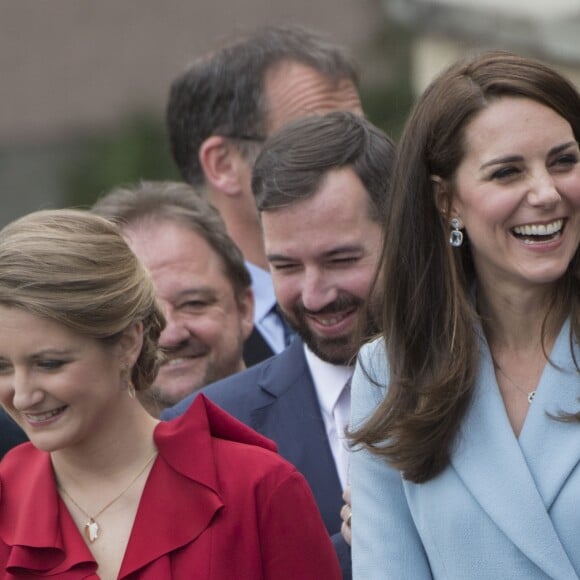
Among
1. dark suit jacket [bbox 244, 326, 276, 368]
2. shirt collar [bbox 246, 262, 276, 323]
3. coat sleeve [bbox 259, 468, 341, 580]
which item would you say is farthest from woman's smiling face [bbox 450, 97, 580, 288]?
shirt collar [bbox 246, 262, 276, 323]

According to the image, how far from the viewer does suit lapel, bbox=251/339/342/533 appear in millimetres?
4316

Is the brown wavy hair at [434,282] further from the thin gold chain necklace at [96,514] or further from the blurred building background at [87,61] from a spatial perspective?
the blurred building background at [87,61]

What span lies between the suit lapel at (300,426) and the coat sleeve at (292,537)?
0.44 m

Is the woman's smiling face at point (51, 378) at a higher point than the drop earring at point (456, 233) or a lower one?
lower

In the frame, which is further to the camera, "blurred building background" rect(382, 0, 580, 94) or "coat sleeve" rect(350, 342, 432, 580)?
A: "blurred building background" rect(382, 0, 580, 94)

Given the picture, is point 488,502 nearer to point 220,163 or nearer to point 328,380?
point 328,380

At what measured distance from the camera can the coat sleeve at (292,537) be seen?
3.79 metres

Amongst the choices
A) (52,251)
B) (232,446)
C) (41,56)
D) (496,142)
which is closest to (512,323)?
(496,142)

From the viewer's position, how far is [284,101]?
6.18 m

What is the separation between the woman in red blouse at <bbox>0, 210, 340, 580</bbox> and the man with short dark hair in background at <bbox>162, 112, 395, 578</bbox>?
449 mm

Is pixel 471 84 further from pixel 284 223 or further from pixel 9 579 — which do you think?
pixel 9 579

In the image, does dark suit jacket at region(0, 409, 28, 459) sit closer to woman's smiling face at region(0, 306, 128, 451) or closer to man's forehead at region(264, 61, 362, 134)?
woman's smiling face at region(0, 306, 128, 451)

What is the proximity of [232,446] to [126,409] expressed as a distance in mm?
254

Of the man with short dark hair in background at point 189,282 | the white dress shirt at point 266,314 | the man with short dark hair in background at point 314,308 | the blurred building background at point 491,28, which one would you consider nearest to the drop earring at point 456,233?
the man with short dark hair in background at point 314,308
